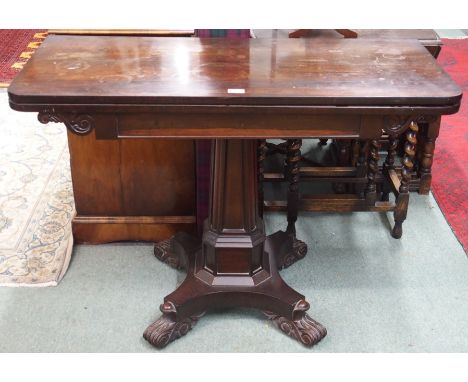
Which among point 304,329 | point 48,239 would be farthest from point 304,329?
point 48,239

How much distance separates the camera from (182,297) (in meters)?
2.42

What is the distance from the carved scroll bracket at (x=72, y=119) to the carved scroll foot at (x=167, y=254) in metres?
0.94

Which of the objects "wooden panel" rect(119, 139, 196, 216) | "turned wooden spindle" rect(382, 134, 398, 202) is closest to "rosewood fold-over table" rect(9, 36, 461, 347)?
"wooden panel" rect(119, 139, 196, 216)

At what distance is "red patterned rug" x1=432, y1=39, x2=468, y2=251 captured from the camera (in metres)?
3.12

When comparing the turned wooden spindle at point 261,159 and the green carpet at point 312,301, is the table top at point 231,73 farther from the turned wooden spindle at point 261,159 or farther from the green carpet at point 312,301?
the green carpet at point 312,301

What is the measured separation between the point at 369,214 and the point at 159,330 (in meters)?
1.30

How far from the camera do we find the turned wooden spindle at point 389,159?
2984mm

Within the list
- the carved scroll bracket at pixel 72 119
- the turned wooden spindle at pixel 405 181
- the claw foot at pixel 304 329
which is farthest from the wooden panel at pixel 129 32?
the claw foot at pixel 304 329

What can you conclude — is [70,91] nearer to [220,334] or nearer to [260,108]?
[260,108]

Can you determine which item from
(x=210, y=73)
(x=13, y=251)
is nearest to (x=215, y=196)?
(x=210, y=73)

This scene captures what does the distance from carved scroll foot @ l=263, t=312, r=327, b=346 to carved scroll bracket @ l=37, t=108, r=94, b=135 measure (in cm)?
102

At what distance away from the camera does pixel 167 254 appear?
279 centimetres

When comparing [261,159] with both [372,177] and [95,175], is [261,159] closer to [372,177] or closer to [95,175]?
[372,177]

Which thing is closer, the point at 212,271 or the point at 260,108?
the point at 260,108
